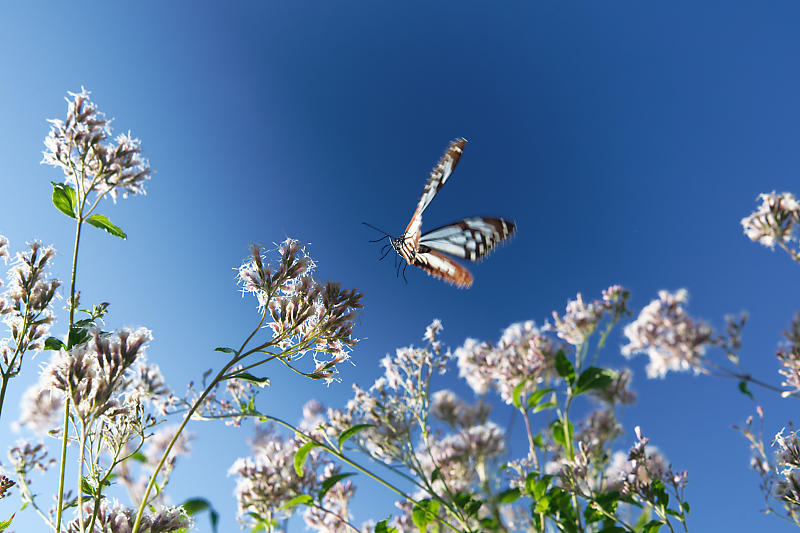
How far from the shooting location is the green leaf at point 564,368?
7.40 feet

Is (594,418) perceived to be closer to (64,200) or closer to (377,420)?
(377,420)

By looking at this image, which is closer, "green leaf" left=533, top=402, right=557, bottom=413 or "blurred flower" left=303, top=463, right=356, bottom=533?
"green leaf" left=533, top=402, right=557, bottom=413

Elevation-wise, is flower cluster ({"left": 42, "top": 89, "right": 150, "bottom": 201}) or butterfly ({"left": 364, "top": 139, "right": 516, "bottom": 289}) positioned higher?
butterfly ({"left": 364, "top": 139, "right": 516, "bottom": 289})

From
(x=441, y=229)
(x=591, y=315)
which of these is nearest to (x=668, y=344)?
(x=591, y=315)

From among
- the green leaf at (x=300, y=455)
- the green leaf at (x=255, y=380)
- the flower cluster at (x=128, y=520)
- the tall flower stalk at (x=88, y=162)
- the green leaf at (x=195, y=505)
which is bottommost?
the flower cluster at (x=128, y=520)

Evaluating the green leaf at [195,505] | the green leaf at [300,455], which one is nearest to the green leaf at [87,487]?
the green leaf at [195,505]

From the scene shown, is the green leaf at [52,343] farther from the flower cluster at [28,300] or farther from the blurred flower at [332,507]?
the blurred flower at [332,507]

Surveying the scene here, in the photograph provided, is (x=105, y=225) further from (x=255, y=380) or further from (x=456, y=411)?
(x=456, y=411)

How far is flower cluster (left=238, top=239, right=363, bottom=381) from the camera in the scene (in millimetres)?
1957

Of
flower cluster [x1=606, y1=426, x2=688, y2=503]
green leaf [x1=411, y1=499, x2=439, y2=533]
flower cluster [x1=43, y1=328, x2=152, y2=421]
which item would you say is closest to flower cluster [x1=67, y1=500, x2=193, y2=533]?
flower cluster [x1=43, y1=328, x2=152, y2=421]

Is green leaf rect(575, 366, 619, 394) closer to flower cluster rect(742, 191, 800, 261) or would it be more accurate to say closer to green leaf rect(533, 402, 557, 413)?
green leaf rect(533, 402, 557, 413)

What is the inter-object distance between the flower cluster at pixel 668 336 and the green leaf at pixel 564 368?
39cm

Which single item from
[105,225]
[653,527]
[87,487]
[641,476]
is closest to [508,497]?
[653,527]

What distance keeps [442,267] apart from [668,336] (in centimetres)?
213
